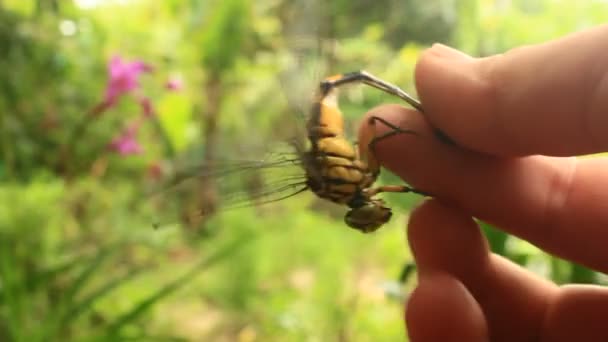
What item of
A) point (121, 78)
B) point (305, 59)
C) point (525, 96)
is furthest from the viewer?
point (121, 78)

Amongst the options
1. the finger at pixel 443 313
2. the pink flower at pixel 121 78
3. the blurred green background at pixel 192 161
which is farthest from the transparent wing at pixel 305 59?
the pink flower at pixel 121 78

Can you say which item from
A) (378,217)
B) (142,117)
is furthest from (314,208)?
(378,217)

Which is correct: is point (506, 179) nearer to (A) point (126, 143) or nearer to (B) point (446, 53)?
(B) point (446, 53)

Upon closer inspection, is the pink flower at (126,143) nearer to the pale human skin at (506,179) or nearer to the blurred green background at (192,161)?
Answer: the blurred green background at (192,161)

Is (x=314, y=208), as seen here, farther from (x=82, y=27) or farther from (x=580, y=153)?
(x=580, y=153)

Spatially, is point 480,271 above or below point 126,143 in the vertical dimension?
above

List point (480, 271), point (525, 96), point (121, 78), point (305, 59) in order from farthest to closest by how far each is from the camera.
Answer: point (121, 78), point (305, 59), point (480, 271), point (525, 96)

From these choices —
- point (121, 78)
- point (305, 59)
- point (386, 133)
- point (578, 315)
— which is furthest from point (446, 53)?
point (121, 78)
